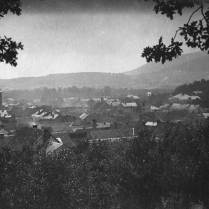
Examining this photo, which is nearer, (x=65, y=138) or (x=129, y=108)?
(x=65, y=138)

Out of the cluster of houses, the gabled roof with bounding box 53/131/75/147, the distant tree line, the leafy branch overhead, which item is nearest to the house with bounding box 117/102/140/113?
the cluster of houses

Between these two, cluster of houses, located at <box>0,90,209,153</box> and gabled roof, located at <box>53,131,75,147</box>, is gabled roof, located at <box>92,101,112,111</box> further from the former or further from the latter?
gabled roof, located at <box>53,131,75,147</box>

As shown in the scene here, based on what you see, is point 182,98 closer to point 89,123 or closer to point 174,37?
point 89,123

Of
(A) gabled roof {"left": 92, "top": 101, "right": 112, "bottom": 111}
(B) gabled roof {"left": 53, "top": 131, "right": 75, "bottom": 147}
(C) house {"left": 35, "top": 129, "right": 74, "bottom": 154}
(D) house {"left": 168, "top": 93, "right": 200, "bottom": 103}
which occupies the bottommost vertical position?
(A) gabled roof {"left": 92, "top": 101, "right": 112, "bottom": 111}

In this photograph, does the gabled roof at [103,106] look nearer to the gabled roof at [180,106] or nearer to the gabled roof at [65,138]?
the gabled roof at [180,106]

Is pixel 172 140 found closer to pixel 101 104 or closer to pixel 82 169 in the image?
pixel 82 169

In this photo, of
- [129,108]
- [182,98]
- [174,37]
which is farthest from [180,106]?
[174,37]

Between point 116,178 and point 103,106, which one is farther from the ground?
point 116,178

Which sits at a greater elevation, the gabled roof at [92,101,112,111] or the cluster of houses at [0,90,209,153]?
the cluster of houses at [0,90,209,153]

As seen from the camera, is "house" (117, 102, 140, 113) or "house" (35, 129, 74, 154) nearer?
"house" (35, 129, 74, 154)
